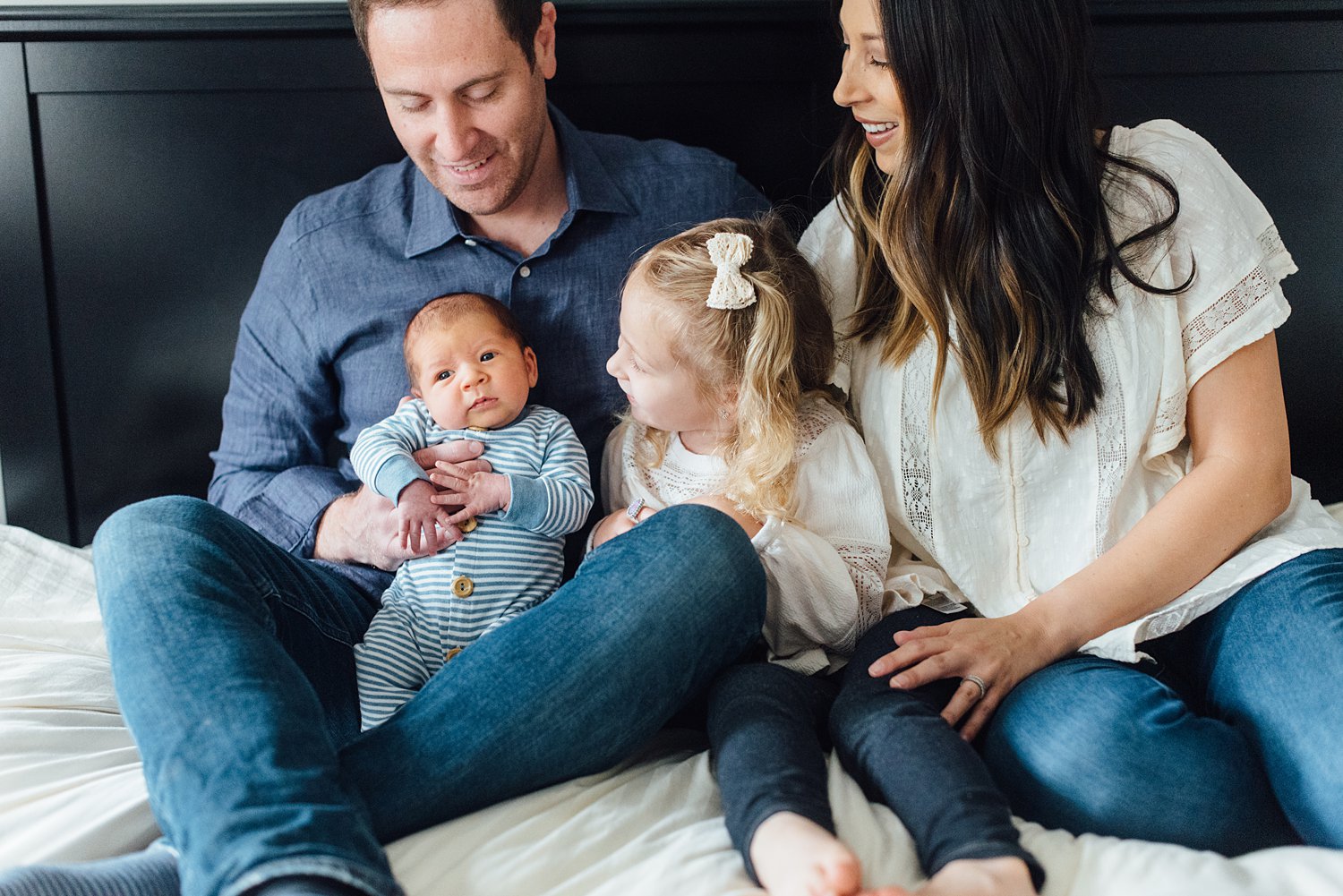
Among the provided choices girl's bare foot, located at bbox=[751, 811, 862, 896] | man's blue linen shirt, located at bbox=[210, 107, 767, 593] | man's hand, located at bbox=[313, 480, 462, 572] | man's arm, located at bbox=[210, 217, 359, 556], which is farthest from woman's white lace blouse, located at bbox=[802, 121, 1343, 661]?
man's arm, located at bbox=[210, 217, 359, 556]

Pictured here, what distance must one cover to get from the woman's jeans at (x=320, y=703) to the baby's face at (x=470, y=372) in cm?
30

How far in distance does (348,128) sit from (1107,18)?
1296 millimetres

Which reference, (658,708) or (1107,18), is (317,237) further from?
(1107,18)

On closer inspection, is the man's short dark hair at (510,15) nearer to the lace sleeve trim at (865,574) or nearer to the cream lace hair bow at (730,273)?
the cream lace hair bow at (730,273)

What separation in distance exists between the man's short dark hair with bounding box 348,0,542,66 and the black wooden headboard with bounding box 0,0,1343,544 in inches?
12.7

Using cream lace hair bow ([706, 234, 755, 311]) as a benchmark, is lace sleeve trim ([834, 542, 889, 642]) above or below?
below

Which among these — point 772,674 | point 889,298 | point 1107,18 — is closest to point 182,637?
point 772,674

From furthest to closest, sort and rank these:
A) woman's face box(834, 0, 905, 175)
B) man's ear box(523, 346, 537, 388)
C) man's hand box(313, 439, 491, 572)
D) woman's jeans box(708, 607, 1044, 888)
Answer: man's ear box(523, 346, 537, 388) < man's hand box(313, 439, 491, 572) < woman's face box(834, 0, 905, 175) < woman's jeans box(708, 607, 1044, 888)

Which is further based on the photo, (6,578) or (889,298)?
(6,578)

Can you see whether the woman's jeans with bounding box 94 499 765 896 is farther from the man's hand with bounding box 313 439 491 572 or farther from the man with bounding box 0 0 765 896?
the man's hand with bounding box 313 439 491 572

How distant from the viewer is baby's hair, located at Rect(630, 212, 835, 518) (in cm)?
137

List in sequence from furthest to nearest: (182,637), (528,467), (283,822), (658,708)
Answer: (528,467), (658,708), (182,637), (283,822)

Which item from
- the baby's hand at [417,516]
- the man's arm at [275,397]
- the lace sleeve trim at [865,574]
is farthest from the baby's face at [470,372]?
the lace sleeve trim at [865,574]

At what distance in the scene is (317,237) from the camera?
5.34ft
